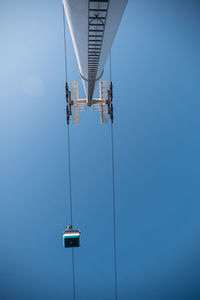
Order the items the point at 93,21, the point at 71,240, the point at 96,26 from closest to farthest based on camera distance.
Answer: the point at 93,21, the point at 96,26, the point at 71,240

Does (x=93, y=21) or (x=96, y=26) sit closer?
(x=93, y=21)

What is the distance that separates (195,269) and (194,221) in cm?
398

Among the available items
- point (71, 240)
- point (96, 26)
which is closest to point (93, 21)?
point (96, 26)

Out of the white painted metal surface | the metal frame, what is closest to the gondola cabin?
the metal frame

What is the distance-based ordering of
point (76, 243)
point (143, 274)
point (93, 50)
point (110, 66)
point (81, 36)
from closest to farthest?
point (81, 36) < point (93, 50) < point (76, 243) < point (110, 66) < point (143, 274)

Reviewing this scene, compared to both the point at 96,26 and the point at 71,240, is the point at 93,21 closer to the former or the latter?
the point at 96,26

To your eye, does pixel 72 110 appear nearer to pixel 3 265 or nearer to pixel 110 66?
pixel 110 66

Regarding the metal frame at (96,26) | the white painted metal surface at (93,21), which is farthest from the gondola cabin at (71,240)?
the white painted metal surface at (93,21)

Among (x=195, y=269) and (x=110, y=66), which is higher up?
(x=110, y=66)

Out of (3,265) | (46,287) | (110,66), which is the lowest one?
(46,287)

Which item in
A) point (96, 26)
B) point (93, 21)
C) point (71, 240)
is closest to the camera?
point (93, 21)

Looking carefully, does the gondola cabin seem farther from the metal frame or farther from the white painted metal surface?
the white painted metal surface

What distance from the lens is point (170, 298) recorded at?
14.4 m

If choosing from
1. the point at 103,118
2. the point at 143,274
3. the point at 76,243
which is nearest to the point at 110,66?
the point at 103,118
